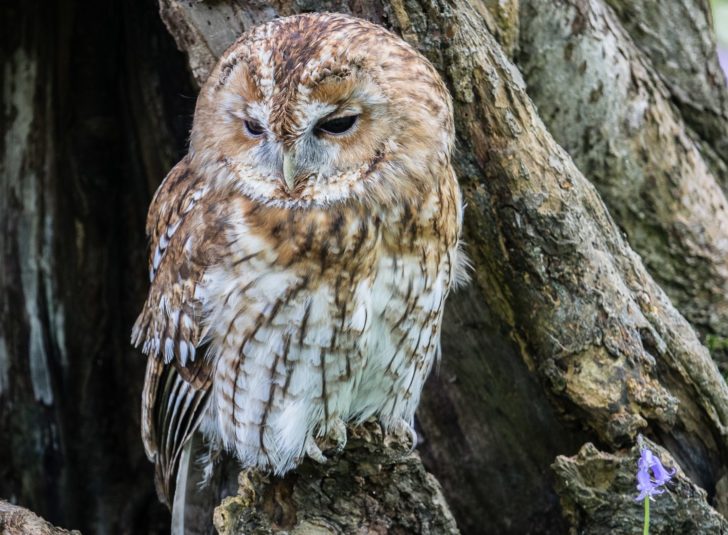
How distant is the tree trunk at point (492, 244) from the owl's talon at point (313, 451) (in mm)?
120

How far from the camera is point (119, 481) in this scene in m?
3.88

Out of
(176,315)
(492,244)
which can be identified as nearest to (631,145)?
A: (492,244)

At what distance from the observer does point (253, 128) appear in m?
2.24

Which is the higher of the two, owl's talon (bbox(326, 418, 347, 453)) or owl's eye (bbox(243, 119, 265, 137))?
owl's eye (bbox(243, 119, 265, 137))

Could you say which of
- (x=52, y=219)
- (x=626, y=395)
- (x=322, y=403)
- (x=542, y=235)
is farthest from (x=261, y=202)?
(x=52, y=219)

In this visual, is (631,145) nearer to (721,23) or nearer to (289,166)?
(289,166)

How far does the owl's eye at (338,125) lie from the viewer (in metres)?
2.16

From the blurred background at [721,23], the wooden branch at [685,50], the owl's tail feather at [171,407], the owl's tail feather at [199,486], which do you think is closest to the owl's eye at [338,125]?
the owl's tail feather at [171,407]

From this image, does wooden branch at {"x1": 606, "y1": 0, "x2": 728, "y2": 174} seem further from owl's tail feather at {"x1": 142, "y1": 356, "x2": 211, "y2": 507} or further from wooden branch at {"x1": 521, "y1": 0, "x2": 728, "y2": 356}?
owl's tail feather at {"x1": 142, "y1": 356, "x2": 211, "y2": 507}

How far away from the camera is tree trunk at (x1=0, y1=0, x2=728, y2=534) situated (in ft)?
8.47

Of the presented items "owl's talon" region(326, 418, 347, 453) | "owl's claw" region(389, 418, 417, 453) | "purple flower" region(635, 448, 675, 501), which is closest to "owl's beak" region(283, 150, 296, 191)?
"owl's talon" region(326, 418, 347, 453)

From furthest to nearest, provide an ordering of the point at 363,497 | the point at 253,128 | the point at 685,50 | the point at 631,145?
the point at 685,50 < the point at 631,145 < the point at 363,497 < the point at 253,128

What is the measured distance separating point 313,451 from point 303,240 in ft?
2.02

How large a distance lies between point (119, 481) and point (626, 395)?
86.6 inches
